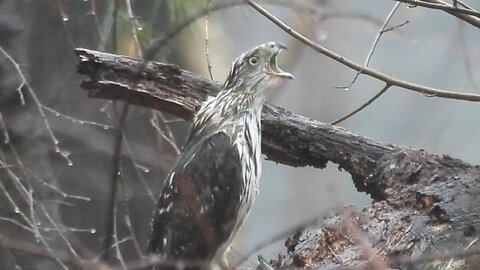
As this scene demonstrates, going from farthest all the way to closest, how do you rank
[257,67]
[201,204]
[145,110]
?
1. [145,110]
2. [257,67]
3. [201,204]

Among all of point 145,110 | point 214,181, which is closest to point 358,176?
point 214,181

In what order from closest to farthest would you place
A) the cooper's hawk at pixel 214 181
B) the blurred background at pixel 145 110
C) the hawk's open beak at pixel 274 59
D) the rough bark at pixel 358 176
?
1. the rough bark at pixel 358 176
2. the cooper's hawk at pixel 214 181
3. the hawk's open beak at pixel 274 59
4. the blurred background at pixel 145 110

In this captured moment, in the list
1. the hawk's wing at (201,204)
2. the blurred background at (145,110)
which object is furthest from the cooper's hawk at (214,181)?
the blurred background at (145,110)

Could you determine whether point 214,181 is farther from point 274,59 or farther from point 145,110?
point 145,110

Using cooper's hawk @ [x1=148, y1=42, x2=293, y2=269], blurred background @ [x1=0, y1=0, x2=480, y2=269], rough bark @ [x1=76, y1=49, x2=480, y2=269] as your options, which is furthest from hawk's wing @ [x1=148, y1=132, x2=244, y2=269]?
blurred background @ [x1=0, y1=0, x2=480, y2=269]

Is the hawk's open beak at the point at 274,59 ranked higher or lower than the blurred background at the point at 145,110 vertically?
higher

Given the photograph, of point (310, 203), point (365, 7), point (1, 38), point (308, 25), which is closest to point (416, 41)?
point (365, 7)

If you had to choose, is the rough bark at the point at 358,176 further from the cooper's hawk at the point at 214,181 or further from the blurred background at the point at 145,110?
the blurred background at the point at 145,110

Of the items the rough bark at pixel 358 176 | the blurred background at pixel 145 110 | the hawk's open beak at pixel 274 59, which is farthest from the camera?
the blurred background at pixel 145 110
